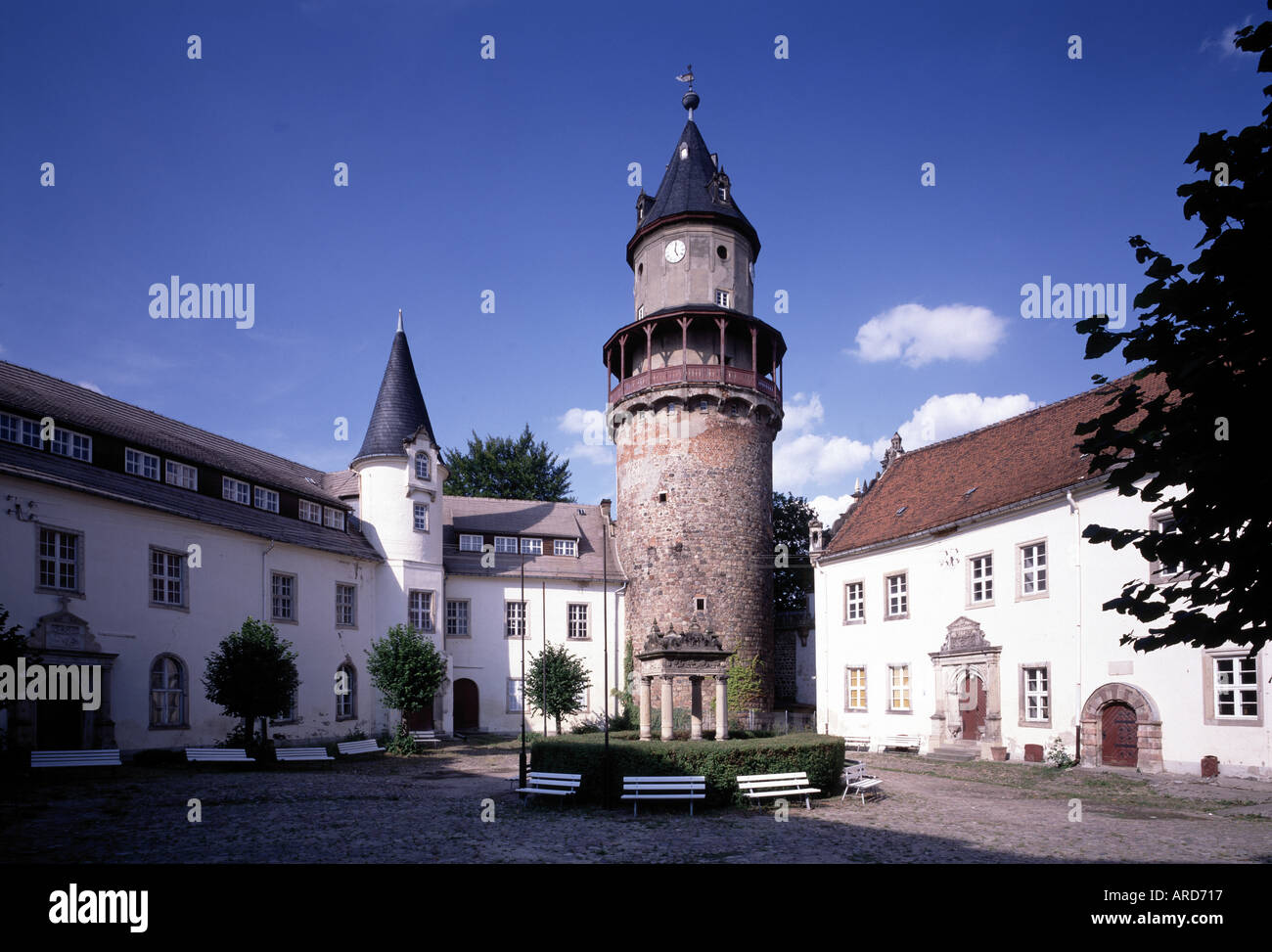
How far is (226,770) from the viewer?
74.3 ft

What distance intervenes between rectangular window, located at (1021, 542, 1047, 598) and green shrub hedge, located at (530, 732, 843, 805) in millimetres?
9667

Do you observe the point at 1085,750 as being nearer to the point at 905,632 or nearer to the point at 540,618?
the point at 905,632

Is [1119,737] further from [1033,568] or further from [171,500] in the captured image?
[171,500]

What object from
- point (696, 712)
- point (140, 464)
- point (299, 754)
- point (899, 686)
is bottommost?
point (299, 754)

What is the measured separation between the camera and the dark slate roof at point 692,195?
126ft

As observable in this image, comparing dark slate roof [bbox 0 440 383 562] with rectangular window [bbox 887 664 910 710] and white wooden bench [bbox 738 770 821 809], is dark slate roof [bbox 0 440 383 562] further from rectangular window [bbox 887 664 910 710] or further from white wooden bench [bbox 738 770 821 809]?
rectangular window [bbox 887 664 910 710]

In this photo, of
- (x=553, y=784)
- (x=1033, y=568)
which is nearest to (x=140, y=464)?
(x=553, y=784)

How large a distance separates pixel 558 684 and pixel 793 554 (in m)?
21.2

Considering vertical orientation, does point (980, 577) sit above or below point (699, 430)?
below

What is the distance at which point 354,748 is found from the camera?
26.8m

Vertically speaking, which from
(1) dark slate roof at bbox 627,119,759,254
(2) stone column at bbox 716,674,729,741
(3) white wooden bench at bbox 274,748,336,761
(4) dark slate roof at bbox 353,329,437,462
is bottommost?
(3) white wooden bench at bbox 274,748,336,761

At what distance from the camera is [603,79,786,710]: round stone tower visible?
35.7 m

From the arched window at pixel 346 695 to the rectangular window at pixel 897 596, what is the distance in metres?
19.1

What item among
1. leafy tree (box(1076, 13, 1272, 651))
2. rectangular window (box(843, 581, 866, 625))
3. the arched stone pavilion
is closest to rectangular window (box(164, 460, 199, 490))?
the arched stone pavilion
